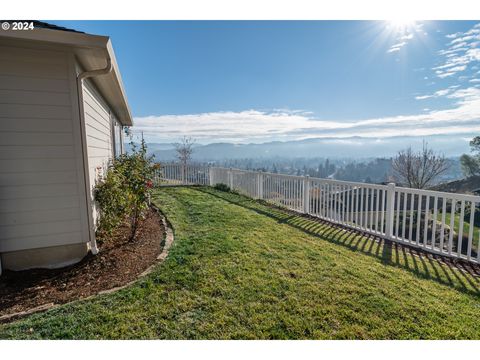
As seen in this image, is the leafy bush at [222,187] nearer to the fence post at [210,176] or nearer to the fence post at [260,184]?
the fence post at [210,176]

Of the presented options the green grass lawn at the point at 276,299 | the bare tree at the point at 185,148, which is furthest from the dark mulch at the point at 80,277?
the bare tree at the point at 185,148

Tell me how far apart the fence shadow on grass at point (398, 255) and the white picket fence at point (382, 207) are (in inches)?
9.8

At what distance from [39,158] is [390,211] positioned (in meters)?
6.18

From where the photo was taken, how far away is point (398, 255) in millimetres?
4195

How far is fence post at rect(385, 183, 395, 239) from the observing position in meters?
5.05

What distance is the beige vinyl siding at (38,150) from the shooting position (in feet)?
10.1

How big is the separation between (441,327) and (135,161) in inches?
220

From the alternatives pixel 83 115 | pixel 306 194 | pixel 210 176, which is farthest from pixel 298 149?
pixel 83 115

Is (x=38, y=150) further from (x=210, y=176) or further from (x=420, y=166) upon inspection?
(x=420, y=166)

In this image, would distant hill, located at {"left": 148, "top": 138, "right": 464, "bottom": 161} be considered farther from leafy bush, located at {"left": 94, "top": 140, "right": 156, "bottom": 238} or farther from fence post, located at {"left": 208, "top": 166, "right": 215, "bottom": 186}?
leafy bush, located at {"left": 94, "top": 140, "right": 156, "bottom": 238}

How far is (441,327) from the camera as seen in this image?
7.36 ft

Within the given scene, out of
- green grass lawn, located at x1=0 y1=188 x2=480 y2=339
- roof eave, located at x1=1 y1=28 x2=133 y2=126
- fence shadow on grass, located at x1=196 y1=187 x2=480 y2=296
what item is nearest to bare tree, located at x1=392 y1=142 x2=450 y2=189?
fence shadow on grass, located at x1=196 y1=187 x2=480 y2=296
